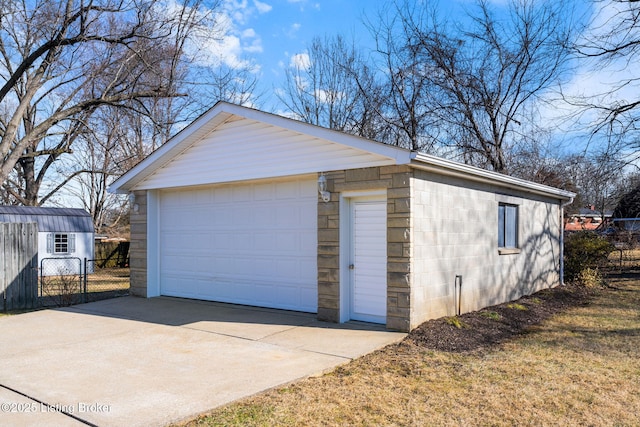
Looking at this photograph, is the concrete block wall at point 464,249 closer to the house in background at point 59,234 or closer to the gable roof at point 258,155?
the gable roof at point 258,155

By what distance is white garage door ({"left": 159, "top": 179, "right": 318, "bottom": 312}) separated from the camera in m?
9.26

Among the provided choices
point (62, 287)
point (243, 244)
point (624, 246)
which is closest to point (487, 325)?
point (243, 244)

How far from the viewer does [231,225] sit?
10.5 m

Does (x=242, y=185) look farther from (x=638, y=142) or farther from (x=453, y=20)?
(x=453, y=20)

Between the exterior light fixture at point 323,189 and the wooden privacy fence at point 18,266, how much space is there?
713 centimetres

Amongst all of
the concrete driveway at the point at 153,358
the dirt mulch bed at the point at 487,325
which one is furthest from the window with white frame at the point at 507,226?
the concrete driveway at the point at 153,358

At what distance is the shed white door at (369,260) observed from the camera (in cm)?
797

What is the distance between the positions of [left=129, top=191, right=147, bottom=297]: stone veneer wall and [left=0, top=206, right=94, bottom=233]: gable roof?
10.7 m

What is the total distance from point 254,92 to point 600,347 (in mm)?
20752

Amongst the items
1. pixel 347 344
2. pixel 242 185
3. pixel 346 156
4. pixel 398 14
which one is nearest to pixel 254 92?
pixel 398 14

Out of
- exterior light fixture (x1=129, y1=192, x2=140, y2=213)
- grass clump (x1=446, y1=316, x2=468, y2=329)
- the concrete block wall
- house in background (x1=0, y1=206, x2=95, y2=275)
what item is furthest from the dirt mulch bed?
house in background (x1=0, y1=206, x2=95, y2=275)

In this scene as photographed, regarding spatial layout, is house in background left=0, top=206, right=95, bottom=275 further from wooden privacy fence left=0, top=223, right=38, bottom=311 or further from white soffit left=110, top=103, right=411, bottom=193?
white soffit left=110, top=103, right=411, bottom=193

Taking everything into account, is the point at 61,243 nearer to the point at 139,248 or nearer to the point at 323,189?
the point at 139,248

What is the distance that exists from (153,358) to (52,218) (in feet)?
60.0
